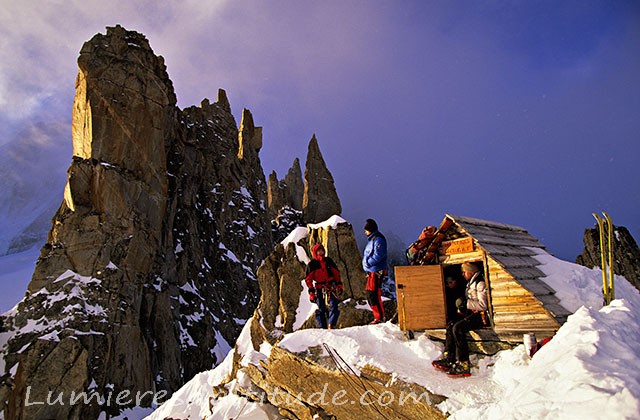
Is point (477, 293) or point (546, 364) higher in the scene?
point (477, 293)

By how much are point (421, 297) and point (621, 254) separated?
29.9 meters

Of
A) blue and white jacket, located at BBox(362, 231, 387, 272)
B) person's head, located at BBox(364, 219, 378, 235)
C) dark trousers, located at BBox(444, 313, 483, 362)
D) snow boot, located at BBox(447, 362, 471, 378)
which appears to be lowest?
snow boot, located at BBox(447, 362, 471, 378)

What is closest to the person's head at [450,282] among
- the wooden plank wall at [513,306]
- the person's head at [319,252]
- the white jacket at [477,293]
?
the white jacket at [477,293]

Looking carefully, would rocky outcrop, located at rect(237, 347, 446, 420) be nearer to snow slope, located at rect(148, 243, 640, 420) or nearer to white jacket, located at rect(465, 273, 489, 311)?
snow slope, located at rect(148, 243, 640, 420)

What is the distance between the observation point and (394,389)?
6.03 m

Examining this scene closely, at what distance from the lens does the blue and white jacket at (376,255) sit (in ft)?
28.9

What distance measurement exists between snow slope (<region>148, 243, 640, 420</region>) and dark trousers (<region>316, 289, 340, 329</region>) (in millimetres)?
1399

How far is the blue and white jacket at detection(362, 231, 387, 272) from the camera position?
28.9 feet

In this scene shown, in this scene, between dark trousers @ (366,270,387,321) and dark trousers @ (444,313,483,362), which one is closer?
dark trousers @ (444,313,483,362)

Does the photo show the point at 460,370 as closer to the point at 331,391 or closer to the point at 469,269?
the point at 469,269

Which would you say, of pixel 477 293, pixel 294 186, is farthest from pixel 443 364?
pixel 294 186

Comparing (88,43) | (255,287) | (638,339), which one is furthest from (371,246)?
(255,287)

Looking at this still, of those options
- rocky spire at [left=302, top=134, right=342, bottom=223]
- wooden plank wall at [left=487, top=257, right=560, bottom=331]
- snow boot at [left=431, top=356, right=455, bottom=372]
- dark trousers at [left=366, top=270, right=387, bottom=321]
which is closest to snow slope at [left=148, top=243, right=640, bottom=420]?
snow boot at [left=431, top=356, right=455, bottom=372]

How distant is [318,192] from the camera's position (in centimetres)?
6075
